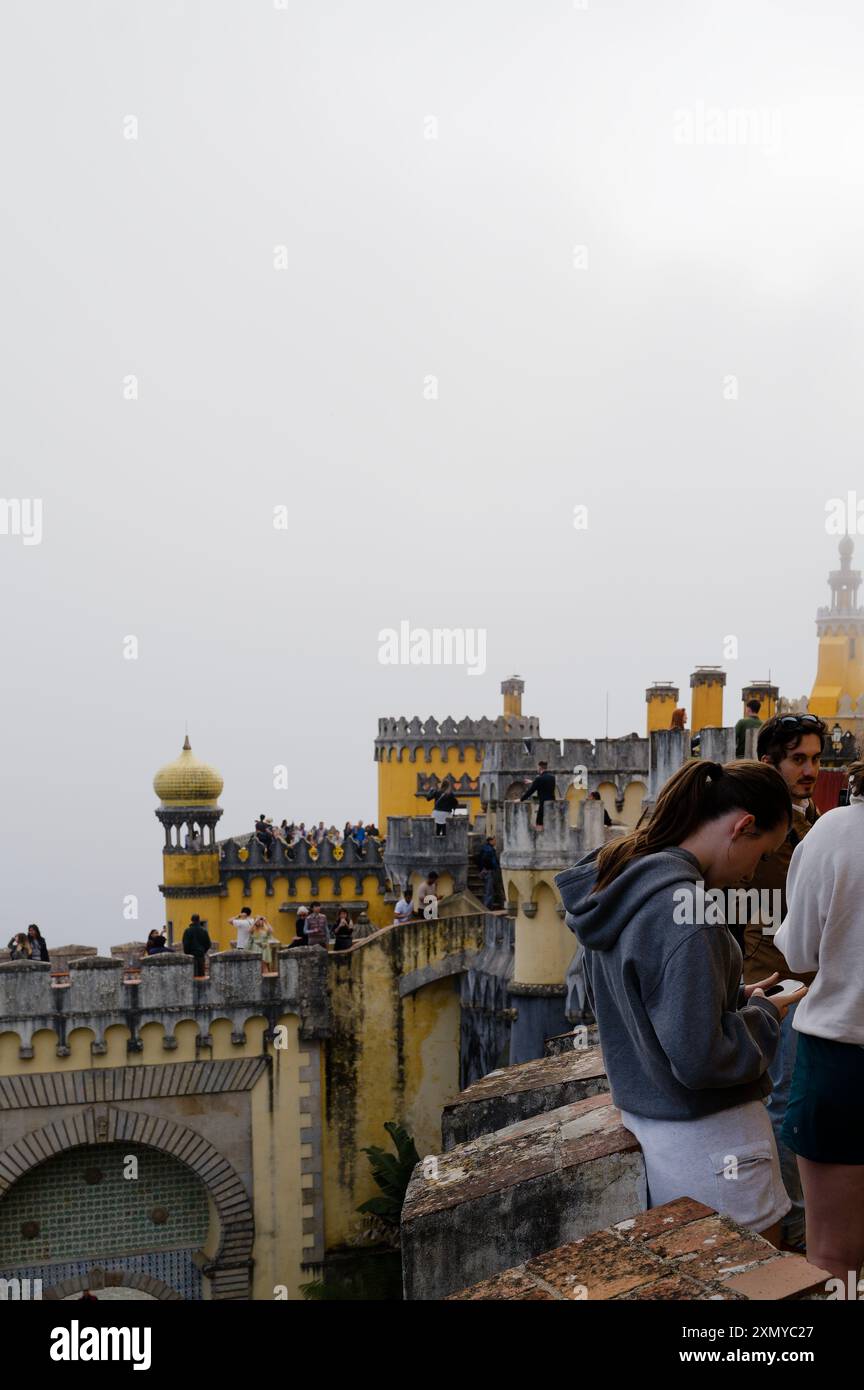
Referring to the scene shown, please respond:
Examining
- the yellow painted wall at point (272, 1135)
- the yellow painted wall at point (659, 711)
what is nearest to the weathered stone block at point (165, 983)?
the yellow painted wall at point (272, 1135)

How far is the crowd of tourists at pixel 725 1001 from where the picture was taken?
2.81 m

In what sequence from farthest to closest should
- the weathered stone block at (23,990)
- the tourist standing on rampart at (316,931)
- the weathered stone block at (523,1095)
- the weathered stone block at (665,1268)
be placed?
the tourist standing on rampart at (316,931), the weathered stone block at (23,990), the weathered stone block at (523,1095), the weathered stone block at (665,1268)

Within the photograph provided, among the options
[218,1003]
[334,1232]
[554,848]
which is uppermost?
[554,848]

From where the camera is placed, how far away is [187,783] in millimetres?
28938

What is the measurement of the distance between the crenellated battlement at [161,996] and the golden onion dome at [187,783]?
12.3 meters

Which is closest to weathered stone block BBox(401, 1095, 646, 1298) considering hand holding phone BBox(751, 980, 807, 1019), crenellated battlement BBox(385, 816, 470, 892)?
hand holding phone BBox(751, 980, 807, 1019)

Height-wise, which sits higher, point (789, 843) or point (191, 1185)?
point (789, 843)

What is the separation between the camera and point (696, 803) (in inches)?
119

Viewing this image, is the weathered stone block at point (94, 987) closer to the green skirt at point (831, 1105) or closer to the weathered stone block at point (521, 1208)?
the weathered stone block at point (521, 1208)

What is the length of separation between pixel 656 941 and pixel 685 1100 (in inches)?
18.0

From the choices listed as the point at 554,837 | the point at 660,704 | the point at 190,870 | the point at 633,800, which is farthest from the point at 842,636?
the point at 554,837

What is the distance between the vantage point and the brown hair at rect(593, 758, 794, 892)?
9.84 ft
